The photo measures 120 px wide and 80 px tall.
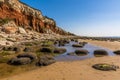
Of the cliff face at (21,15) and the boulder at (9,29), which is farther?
the cliff face at (21,15)

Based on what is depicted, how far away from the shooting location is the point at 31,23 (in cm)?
8838

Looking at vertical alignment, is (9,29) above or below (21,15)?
below

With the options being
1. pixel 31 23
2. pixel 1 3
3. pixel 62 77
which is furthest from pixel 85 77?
pixel 31 23

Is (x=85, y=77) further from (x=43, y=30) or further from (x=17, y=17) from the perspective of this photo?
(x=43, y=30)

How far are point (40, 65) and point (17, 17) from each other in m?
66.3

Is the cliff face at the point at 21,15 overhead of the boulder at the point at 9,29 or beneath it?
overhead

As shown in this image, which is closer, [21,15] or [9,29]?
[9,29]

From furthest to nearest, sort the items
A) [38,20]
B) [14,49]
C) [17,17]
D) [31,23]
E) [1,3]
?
[38,20] → [31,23] → [17,17] → [1,3] → [14,49]

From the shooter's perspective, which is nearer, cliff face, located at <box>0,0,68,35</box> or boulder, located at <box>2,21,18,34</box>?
boulder, located at <box>2,21,18,34</box>

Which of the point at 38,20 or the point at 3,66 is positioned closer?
the point at 3,66

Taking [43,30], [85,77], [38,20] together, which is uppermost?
[38,20]

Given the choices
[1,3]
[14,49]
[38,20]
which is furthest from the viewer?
[38,20]

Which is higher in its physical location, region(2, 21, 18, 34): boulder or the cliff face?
the cliff face

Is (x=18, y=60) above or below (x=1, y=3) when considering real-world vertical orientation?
below
